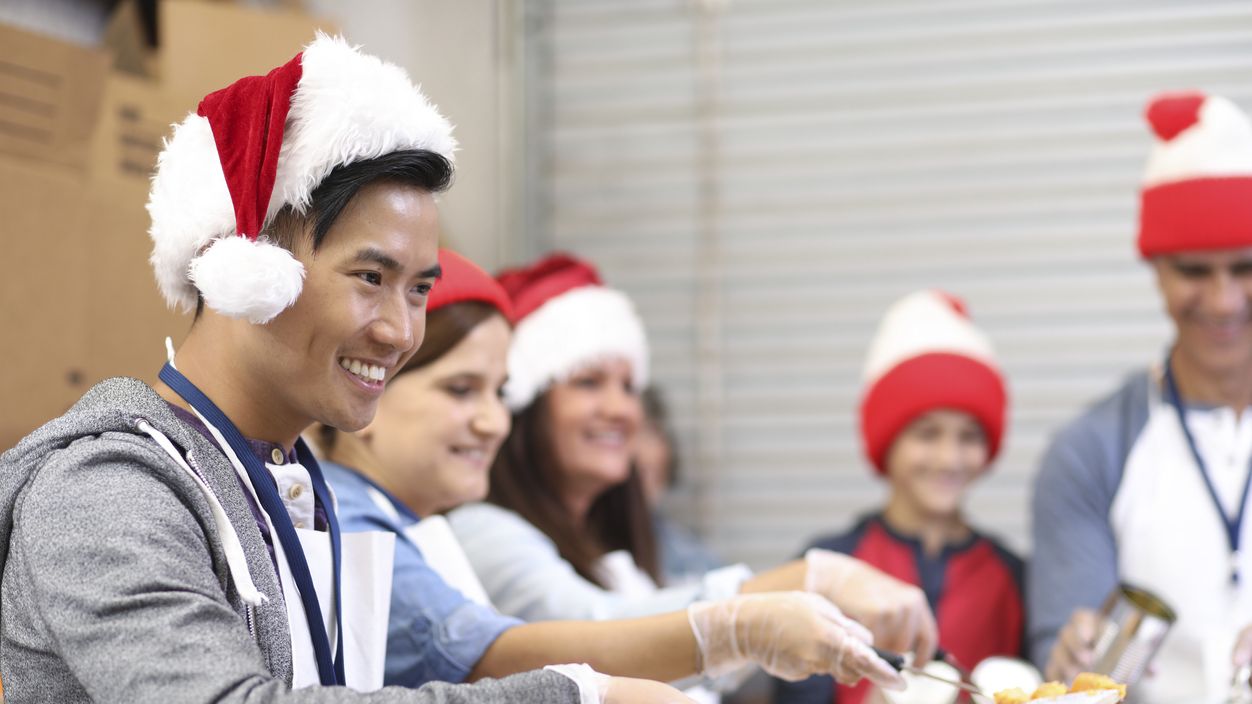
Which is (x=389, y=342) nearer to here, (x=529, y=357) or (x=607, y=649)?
(x=607, y=649)

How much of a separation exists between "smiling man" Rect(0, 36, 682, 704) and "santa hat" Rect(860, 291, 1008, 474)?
5.87 feet

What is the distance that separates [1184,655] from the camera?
8.32ft

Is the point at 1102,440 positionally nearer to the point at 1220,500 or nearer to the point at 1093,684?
the point at 1220,500

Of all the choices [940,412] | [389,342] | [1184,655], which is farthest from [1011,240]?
[389,342]

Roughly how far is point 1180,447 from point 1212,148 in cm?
61

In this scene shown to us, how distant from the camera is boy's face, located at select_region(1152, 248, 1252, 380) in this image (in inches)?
105

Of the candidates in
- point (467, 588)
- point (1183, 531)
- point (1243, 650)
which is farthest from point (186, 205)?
point (1183, 531)

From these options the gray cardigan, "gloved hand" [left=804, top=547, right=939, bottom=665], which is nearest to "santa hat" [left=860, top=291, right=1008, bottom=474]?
"gloved hand" [left=804, top=547, right=939, bottom=665]

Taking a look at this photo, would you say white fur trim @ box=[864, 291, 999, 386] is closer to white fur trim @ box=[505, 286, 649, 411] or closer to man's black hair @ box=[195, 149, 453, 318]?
white fur trim @ box=[505, 286, 649, 411]

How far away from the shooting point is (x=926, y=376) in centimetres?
304

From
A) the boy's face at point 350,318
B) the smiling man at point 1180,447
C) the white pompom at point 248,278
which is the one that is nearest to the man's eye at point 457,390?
the boy's face at point 350,318

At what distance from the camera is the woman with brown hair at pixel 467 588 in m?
1.76

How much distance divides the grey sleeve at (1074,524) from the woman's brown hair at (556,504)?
2.87ft

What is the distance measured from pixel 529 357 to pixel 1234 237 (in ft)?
4.75
